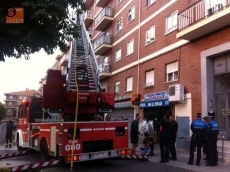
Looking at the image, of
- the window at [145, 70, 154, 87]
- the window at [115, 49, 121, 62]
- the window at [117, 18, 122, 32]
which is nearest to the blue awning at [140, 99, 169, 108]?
the window at [145, 70, 154, 87]

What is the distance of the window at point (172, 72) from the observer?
15.0 m

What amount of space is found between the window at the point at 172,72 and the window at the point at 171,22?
75.7 inches

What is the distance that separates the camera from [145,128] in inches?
488

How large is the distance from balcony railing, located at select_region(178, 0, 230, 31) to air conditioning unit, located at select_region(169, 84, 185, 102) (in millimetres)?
2778

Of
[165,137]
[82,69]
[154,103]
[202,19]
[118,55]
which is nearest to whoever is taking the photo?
[165,137]

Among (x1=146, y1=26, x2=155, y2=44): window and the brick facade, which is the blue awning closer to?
the brick facade

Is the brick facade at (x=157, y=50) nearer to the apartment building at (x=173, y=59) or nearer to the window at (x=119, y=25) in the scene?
the apartment building at (x=173, y=59)

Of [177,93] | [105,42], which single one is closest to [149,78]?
[177,93]

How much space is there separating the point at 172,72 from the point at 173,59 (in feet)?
2.36

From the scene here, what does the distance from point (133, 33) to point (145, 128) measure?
10.0 metres

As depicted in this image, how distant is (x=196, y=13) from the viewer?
13.2 metres

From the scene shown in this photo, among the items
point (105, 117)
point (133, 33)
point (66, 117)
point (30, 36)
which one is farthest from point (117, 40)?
point (30, 36)

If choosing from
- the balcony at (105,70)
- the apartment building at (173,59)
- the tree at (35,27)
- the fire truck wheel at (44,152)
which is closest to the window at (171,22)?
the apartment building at (173,59)

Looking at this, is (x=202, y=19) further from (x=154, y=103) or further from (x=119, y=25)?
(x=119, y=25)
